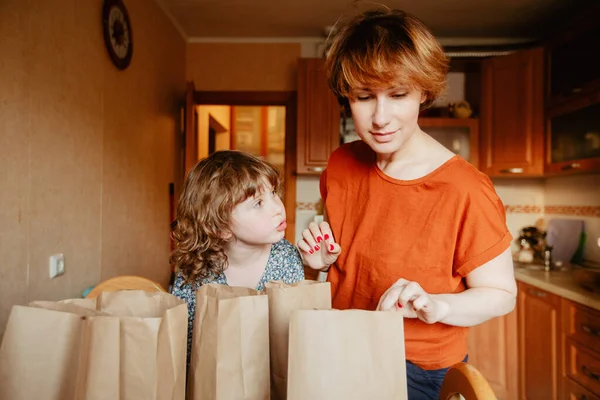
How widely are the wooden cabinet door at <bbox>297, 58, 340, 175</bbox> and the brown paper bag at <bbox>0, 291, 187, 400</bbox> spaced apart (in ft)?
8.64

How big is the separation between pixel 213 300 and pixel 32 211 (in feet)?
4.10

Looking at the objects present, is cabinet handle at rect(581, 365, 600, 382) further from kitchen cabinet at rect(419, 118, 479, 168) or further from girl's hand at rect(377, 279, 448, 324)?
girl's hand at rect(377, 279, 448, 324)

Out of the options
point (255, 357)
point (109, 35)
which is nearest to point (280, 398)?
point (255, 357)

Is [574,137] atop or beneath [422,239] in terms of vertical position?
atop

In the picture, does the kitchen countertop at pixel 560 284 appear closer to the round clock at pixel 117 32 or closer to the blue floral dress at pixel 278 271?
the blue floral dress at pixel 278 271

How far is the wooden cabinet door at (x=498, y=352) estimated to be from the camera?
2.55m

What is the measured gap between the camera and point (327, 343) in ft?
1.48

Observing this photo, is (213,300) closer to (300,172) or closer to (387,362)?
(387,362)

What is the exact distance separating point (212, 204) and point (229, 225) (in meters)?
0.07

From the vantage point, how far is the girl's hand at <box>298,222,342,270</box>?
36.2 inches

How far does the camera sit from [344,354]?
45 cm

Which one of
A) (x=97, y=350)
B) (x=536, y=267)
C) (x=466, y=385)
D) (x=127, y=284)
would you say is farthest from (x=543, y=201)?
(x=97, y=350)

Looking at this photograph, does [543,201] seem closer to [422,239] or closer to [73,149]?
[422,239]

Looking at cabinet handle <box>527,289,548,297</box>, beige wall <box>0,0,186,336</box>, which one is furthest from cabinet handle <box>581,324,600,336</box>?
beige wall <box>0,0,186,336</box>
